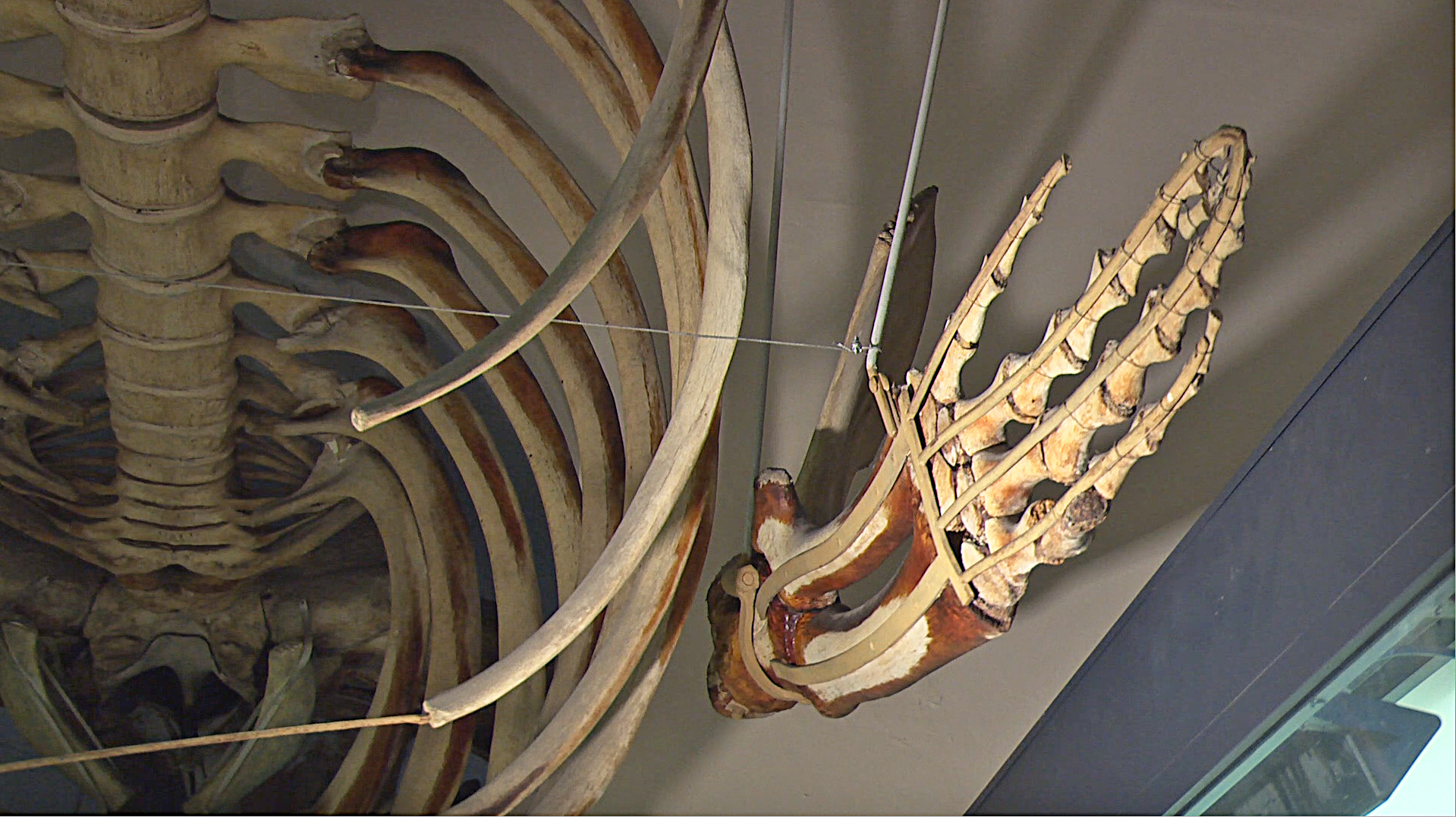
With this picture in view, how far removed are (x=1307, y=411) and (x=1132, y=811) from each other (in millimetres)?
685

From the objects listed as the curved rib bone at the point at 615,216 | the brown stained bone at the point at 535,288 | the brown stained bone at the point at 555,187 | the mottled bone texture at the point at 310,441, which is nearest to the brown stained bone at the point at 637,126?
the mottled bone texture at the point at 310,441

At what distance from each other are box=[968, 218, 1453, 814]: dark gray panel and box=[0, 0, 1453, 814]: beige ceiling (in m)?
0.19

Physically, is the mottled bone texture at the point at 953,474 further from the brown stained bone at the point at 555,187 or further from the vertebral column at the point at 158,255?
the vertebral column at the point at 158,255

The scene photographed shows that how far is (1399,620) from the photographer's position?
1.33m

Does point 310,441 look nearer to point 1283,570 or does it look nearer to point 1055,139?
→ point 1055,139

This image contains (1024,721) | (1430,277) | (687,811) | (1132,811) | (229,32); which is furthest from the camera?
(687,811)

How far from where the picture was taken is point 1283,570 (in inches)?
59.5

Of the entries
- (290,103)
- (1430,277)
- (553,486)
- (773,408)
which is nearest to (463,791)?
(553,486)

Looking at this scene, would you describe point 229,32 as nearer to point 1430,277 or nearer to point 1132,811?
point 1430,277

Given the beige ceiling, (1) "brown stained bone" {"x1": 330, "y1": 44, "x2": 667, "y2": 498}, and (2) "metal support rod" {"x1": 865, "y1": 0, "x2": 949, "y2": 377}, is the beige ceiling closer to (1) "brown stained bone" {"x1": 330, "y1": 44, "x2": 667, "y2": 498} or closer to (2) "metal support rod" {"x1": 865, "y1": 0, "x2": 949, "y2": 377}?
(1) "brown stained bone" {"x1": 330, "y1": 44, "x2": 667, "y2": 498}

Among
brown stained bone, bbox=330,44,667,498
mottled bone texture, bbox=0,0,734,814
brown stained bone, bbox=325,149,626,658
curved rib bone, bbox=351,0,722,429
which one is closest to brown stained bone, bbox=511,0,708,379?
mottled bone texture, bbox=0,0,734,814

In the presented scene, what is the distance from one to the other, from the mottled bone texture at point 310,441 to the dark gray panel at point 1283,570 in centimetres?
69

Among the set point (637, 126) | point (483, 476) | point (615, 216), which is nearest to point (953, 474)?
point (615, 216)

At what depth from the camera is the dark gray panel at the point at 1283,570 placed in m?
1.29
